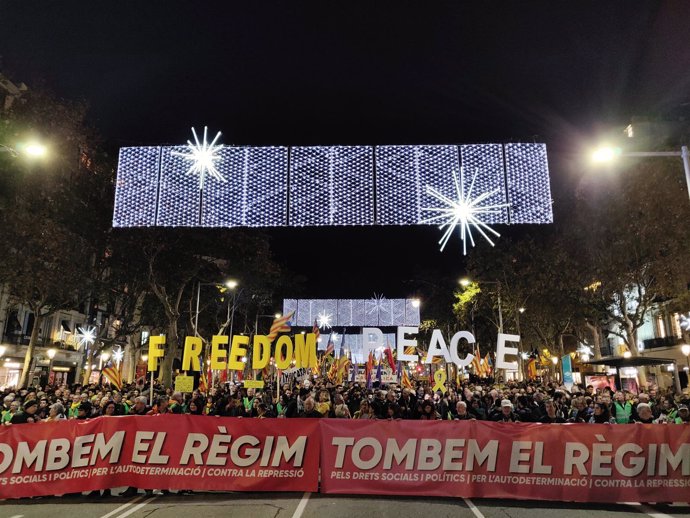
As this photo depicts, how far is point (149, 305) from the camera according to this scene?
149 ft

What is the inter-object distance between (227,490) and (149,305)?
37955mm

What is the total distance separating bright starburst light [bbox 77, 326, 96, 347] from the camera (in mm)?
44000

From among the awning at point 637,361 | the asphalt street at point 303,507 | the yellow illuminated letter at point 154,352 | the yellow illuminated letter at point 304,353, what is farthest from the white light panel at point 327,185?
the awning at point 637,361

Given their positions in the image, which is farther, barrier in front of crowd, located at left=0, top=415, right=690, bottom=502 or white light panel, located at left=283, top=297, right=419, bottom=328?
white light panel, located at left=283, top=297, right=419, bottom=328

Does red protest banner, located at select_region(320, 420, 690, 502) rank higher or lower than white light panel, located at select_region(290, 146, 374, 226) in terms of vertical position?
lower

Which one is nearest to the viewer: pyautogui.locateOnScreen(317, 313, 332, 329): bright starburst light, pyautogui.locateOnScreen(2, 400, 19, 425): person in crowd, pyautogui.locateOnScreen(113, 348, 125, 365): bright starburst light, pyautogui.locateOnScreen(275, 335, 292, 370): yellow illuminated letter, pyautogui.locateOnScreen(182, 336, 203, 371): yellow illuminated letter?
pyautogui.locateOnScreen(2, 400, 19, 425): person in crowd

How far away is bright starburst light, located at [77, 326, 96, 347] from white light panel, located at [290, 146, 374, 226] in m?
34.4

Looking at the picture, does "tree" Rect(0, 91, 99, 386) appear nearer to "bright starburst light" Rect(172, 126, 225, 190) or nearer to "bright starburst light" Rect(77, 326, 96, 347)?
"bright starburst light" Rect(172, 126, 225, 190)

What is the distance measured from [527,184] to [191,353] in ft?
35.0

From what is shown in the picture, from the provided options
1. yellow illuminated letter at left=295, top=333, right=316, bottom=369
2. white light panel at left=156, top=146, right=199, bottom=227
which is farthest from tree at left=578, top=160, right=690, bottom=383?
white light panel at left=156, top=146, right=199, bottom=227

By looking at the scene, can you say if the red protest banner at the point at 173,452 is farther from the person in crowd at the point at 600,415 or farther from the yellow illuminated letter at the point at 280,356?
the person in crowd at the point at 600,415

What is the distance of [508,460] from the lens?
9.73 metres

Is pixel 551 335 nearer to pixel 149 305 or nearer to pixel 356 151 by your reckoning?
pixel 149 305

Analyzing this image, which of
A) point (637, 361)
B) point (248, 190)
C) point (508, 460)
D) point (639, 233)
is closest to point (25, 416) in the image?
point (248, 190)
